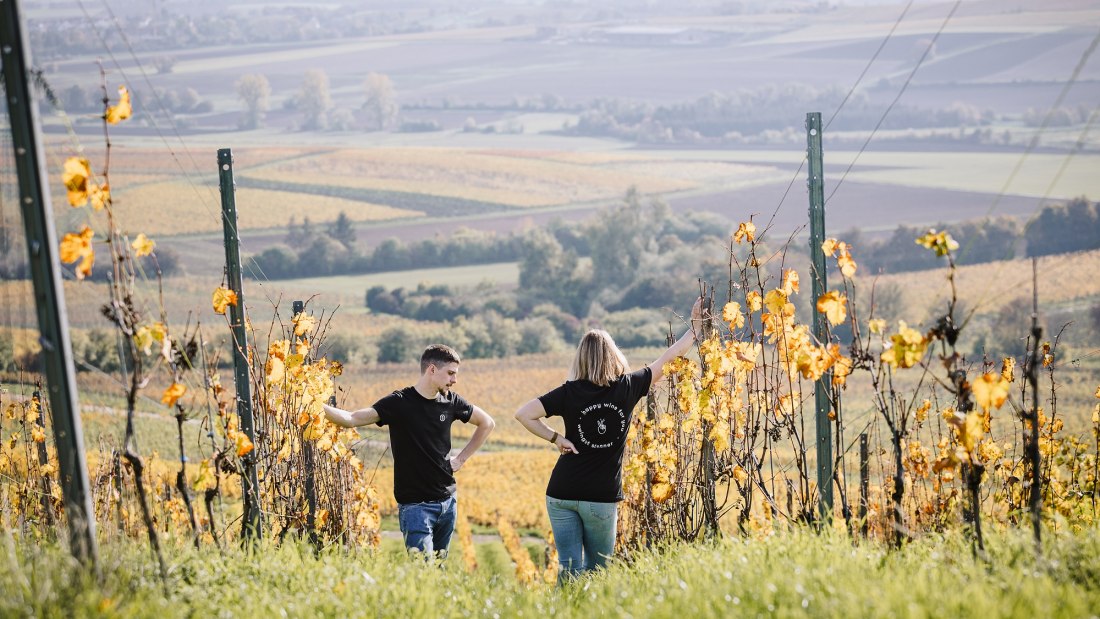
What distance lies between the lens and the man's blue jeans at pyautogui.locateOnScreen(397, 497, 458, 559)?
4.99 meters

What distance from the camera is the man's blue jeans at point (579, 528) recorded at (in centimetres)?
487

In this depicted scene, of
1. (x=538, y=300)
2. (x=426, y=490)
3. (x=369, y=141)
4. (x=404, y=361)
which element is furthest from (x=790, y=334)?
(x=369, y=141)

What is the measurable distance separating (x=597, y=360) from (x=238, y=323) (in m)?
1.72

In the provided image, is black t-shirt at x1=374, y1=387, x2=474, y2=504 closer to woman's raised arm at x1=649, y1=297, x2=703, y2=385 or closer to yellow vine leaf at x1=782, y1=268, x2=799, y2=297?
woman's raised arm at x1=649, y1=297, x2=703, y2=385

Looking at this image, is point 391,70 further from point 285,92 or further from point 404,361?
point 404,361

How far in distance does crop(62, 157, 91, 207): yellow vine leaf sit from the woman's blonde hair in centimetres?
212

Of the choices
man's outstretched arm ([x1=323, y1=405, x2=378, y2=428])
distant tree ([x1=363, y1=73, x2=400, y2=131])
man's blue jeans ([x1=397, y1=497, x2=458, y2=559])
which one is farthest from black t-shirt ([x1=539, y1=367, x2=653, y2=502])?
distant tree ([x1=363, y1=73, x2=400, y2=131])

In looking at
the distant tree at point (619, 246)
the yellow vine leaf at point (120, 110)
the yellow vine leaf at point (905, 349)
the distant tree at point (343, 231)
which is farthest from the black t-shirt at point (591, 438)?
the distant tree at point (343, 231)

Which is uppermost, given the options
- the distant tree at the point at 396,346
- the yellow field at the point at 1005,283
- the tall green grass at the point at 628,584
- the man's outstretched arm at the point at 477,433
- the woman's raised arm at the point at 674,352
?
the woman's raised arm at the point at 674,352

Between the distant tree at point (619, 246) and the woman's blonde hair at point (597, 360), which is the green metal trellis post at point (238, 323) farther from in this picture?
the distant tree at point (619, 246)

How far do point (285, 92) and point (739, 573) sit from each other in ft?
402

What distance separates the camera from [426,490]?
16.5ft

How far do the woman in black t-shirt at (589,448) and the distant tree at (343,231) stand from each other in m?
75.9

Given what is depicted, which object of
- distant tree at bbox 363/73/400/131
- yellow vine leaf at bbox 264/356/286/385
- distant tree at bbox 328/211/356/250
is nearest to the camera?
yellow vine leaf at bbox 264/356/286/385
